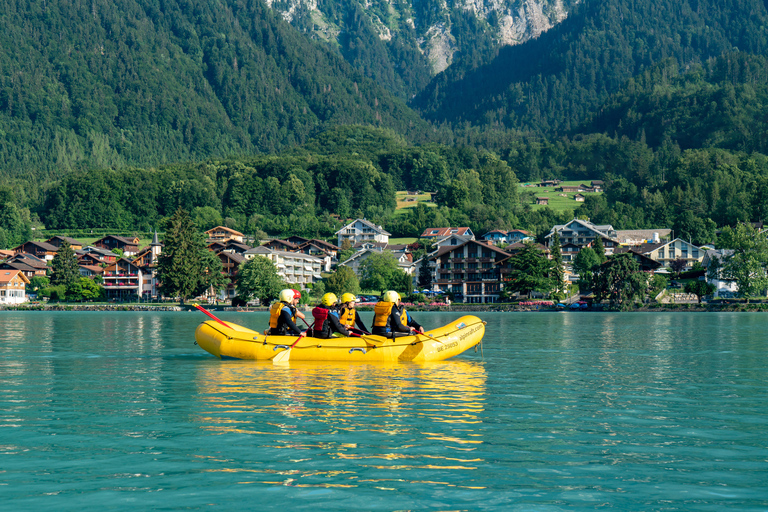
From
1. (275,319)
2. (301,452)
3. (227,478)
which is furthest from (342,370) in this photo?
(227,478)

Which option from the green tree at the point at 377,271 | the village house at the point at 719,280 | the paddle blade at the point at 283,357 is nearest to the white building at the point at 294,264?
the green tree at the point at 377,271

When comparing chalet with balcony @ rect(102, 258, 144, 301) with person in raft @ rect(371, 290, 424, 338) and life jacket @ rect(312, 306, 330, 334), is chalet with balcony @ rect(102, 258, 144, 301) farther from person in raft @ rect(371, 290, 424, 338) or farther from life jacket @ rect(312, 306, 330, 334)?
person in raft @ rect(371, 290, 424, 338)

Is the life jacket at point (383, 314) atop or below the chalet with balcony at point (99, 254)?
below

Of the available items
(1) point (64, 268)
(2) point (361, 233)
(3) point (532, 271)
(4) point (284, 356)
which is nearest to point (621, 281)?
(3) point (532, 271)

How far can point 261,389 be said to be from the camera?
66.4ft

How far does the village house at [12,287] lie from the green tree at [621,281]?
88.1m

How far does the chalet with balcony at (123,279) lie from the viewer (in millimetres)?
138625

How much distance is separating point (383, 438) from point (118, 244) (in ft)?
563

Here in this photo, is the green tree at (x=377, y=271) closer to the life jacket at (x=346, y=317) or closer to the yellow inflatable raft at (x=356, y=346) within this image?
the yellow inflatable raft at (x=356, y=346)

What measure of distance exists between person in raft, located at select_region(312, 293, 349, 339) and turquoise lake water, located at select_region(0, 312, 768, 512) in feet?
4.25

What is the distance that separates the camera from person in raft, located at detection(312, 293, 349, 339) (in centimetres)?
2586

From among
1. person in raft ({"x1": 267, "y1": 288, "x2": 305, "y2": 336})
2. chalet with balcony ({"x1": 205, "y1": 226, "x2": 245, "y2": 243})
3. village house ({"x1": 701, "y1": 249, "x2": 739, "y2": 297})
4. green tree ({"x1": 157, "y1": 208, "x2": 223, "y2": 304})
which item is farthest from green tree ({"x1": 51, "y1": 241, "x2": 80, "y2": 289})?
person in raft ({"x1": 267, "y1": 288, "x2": 305, "y2": 336})

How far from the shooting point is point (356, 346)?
25453 millimetres

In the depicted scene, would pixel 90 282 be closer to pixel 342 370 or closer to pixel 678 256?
pixel 678 256
